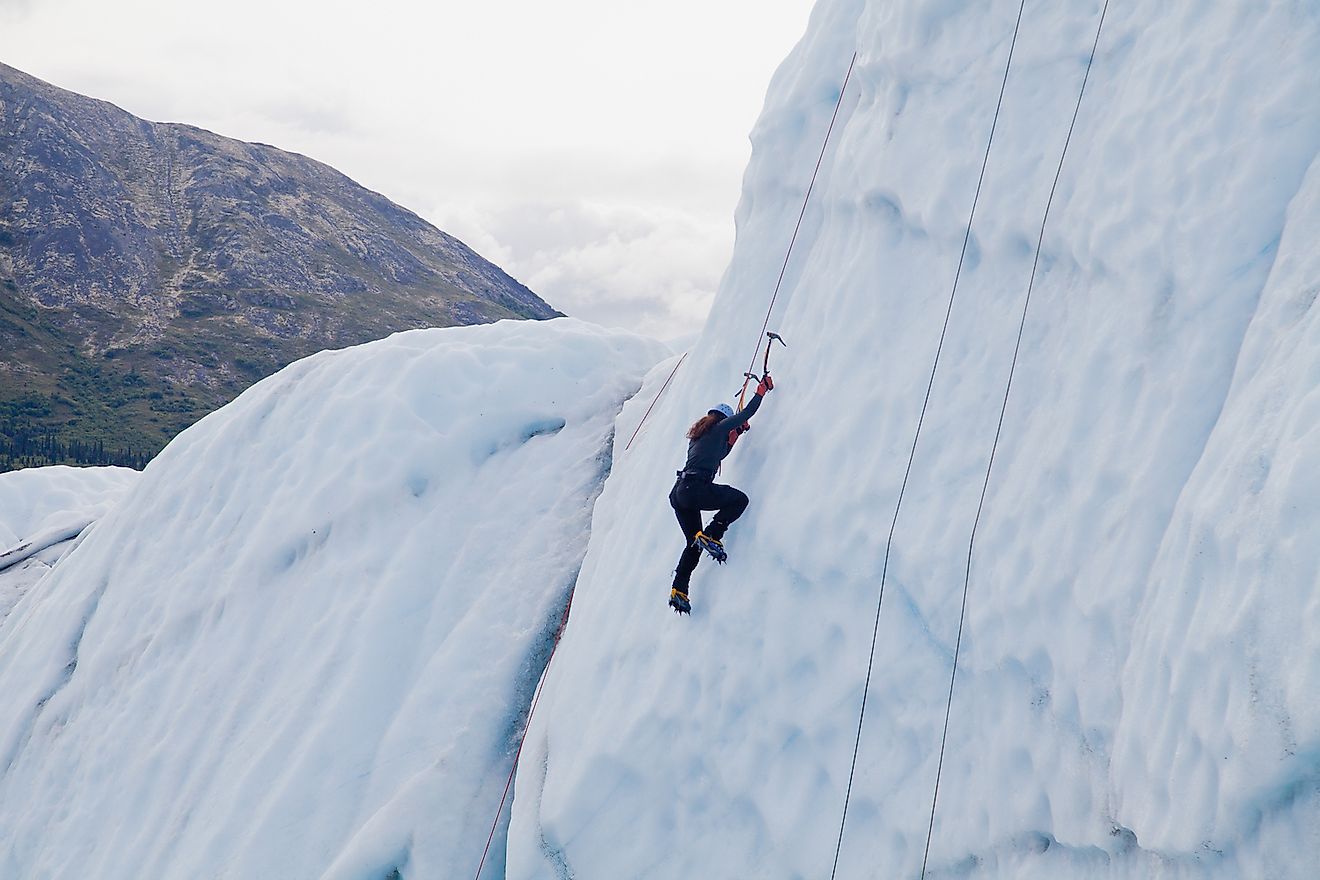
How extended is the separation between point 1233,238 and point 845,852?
455 cm

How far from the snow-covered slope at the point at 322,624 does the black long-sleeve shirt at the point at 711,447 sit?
375 centimetres

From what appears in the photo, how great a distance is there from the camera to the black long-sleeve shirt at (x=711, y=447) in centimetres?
746

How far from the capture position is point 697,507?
7422 mm

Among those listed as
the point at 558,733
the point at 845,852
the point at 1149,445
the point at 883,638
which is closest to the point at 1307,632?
the point at 1149,445

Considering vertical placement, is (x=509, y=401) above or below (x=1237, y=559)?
above

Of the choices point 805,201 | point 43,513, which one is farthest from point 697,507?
point 43,513

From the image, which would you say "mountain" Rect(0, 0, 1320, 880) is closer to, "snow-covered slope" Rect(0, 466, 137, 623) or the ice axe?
the ice axe

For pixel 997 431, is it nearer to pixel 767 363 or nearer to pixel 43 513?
pixel 767 363

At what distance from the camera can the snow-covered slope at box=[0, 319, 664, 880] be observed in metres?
9.31

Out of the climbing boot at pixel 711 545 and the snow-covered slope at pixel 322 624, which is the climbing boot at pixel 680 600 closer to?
the climbing boot at pixel 711 545

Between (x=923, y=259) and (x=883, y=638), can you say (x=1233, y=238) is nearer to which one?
(x=923, y=259)

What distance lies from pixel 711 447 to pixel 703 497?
1.47 feet

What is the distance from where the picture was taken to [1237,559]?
396cm

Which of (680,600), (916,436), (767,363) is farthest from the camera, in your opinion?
(767,363)
